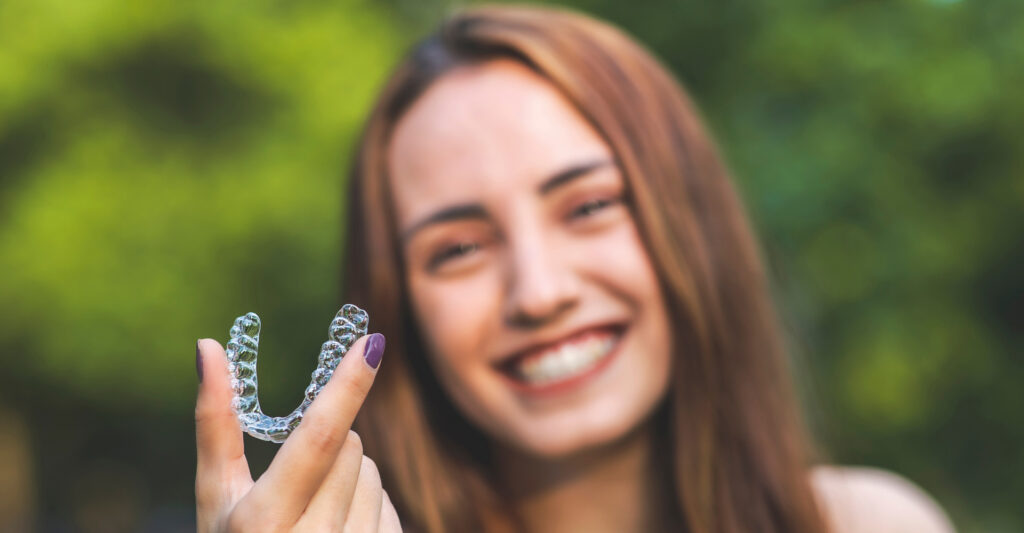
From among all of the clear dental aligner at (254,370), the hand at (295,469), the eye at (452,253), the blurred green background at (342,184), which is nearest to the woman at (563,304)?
the eye at (452,253)

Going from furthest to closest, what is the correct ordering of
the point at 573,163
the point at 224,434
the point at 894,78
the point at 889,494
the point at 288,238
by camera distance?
the point at 288,238, the point at 894,78, the point at 889,494, the point at 573,163, the point at 224,434

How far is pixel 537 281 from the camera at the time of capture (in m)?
1.73

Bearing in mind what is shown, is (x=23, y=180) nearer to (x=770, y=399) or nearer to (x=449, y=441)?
(x=449, y=441)

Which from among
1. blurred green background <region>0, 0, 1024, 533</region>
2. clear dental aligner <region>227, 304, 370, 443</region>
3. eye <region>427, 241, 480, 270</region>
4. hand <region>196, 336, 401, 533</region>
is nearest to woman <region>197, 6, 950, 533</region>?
eye <region>427, 241, 480, 270</region>

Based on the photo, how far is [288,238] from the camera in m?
4.98

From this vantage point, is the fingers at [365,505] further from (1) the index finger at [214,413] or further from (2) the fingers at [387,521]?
(1) the index finger at [214,413]

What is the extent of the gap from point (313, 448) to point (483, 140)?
0.88m

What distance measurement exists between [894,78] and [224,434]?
3264mm

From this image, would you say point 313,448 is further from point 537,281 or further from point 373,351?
point 537,281

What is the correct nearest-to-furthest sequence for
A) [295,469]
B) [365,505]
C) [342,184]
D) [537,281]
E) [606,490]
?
[295,469] → [365,505] → [537,281] → [606,490] → [342,184]

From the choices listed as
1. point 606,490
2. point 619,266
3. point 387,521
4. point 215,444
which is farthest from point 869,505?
point 215,444

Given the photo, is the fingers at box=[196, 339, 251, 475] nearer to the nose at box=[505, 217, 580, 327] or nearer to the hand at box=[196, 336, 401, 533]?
the hand at box=[196, 336, 401, 533]

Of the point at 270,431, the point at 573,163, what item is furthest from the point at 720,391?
the point at 270,431

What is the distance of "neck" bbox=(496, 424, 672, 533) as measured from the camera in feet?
6.69
